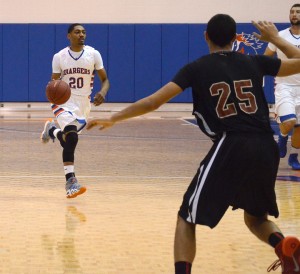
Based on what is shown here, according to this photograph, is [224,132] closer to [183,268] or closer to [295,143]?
[183,268]

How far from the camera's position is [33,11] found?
22.4 metres

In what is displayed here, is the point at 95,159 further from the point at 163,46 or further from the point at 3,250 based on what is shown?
the point at 163,46

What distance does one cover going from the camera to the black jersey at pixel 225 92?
505 centimetres

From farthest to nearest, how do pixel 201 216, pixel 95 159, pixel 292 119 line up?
pixel 95 159 < pixel 292 119 < pixel 201 216

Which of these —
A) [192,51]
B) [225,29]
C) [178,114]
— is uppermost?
[225,29]

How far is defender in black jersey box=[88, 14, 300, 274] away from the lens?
16.5 ft

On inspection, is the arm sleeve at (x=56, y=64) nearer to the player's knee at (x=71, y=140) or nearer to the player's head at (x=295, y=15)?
the player's knee at (x=71, y=140)

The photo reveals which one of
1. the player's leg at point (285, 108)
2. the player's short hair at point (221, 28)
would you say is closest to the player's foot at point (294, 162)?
the player's leg at point (285, 108)

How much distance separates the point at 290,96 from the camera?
1148 centimetres

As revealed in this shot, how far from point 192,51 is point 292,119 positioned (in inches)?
454

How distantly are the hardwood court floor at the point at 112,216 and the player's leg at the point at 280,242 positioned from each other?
52cm

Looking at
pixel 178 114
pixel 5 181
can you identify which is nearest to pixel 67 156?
pixel 5 181

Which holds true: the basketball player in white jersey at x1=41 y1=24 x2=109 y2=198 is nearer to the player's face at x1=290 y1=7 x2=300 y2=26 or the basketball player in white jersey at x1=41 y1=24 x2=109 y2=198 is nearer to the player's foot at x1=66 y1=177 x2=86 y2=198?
the player's foot at x1=66 y1=177 x2=86 y2=198

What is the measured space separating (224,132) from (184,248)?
0.69 m
